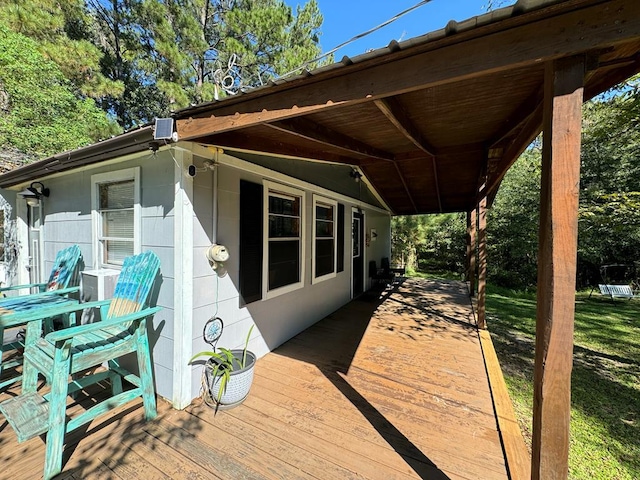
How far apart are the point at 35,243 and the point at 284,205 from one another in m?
4.55

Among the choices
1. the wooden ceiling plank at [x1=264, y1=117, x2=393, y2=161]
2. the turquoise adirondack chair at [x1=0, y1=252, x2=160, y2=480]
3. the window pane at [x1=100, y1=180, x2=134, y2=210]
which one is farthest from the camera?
the window pane at [x1=100, y1=180, x2=134, y2=210]

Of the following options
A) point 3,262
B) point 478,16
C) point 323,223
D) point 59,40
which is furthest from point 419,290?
point 59,40

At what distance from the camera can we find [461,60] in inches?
48.8

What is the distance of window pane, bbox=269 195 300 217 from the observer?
355cm

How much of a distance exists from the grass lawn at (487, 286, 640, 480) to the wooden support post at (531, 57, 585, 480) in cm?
123

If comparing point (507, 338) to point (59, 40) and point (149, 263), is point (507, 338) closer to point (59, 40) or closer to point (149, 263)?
point (149, 263)

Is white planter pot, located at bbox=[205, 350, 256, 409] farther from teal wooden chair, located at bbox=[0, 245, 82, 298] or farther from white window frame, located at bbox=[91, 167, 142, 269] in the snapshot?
teal wooden chair, located at bbox=[0, 245, 82, 298]

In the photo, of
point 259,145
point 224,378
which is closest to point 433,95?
point 259,145

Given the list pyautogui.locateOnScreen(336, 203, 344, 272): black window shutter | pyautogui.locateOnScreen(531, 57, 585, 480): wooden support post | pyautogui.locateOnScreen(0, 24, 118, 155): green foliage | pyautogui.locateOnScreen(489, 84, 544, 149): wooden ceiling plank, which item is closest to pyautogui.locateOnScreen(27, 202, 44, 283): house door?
pyautogui.locateOnScreen(0, 24, 118, 155): green foliage

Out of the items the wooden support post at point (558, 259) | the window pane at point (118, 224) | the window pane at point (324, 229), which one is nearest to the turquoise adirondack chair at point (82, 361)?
the window pane at point (118, 224)

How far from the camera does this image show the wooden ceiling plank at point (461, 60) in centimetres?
102

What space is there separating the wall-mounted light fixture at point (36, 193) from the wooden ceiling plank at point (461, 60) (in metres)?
4.38

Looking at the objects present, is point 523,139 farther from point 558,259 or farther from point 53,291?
point 53,291

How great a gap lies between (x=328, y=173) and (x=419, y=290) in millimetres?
5157
